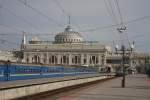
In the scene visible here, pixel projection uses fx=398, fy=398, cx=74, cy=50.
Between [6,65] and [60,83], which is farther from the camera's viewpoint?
[60,83]

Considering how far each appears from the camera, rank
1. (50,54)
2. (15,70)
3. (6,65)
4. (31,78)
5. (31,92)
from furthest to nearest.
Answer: (50,54), (31,78), (31,92), (15,70), (6,65)

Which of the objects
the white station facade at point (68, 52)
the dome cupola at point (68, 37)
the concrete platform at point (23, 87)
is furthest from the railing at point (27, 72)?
the dome cupola at point (68, 37)

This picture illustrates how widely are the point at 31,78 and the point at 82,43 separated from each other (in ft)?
480

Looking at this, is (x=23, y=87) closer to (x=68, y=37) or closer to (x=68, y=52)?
(x=68, y=52)

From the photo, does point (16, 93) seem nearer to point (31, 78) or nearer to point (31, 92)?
point (31, 92)

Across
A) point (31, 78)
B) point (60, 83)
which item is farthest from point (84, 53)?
point (31, 78)

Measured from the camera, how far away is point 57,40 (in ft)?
598

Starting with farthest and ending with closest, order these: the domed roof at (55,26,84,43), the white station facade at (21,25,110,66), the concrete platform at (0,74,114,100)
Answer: the domed roof at (55,26,84,43) → the white station facade at (21,25,110,66) → the concrete platform at (0,74,114,100)

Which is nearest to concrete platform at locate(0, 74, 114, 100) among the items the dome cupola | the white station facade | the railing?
the railing

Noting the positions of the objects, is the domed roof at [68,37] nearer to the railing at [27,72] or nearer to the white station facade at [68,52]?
the white station facade at [68,52]

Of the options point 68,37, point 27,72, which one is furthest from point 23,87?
point 68,37

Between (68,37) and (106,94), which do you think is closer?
(106,94)

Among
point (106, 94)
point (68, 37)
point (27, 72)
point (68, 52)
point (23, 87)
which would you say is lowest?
point (106, 94)

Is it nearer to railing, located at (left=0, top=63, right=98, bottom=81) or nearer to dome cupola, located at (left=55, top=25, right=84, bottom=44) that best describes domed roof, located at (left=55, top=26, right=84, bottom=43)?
dome cupola, located at (left=55, top=25, right=84, bottom=44)
